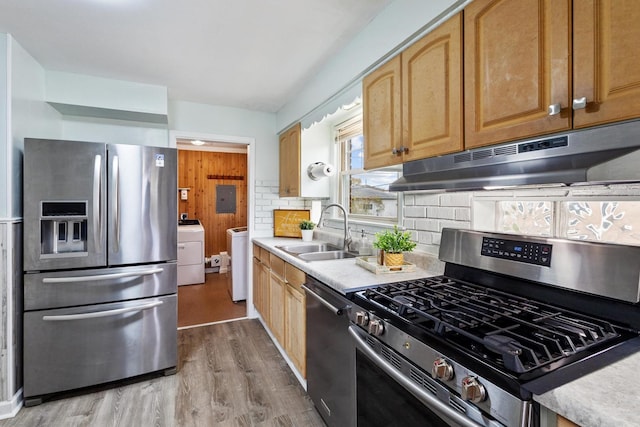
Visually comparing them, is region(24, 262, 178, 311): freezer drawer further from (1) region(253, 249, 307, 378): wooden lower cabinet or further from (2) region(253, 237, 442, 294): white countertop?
(2) region(253, 237, 442, 294): white countertop

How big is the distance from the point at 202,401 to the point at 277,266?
1.00 m

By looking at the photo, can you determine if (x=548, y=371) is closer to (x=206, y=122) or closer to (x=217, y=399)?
(x=217, y=399)

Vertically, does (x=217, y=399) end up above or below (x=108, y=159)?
below

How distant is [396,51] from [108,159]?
196 centimetres

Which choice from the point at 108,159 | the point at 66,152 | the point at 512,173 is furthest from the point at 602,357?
the point at 66,152

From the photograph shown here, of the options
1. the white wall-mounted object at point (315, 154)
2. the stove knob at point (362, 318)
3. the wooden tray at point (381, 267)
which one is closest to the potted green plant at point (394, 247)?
the wooden tray at point (381, 267)

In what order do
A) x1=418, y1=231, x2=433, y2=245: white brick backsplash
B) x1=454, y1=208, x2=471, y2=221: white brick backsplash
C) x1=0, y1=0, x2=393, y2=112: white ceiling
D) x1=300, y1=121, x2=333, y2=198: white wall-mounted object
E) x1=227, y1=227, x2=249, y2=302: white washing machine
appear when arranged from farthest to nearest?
x1=227, y1=227, x2=249, y2=302: white washing machine
x1=300, y1=121, x2=333, y2=198: white wall-mounted object
x1=418, y1=231, x2=433, y2=245: white brick backsplash
x1=0, y1=0, x2=393, y2=112: white ceiling
x1=454, y1=208, x2=471, y2=221: white brick backsplash

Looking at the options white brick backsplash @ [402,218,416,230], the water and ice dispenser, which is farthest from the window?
the water and ice dispenser

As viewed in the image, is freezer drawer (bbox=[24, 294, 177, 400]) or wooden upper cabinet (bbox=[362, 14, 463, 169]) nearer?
wooden upper cabinet (bbox=[362, 14, 463, 169])

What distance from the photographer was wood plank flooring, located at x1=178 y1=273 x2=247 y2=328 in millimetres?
3396

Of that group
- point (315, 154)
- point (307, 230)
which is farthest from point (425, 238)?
point (315, 154)

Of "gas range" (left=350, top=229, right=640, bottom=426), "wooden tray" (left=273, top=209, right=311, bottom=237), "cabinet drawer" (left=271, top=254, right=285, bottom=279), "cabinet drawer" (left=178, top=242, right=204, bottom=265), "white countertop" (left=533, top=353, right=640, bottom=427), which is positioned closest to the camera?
"white countertop" (left=533, top=353, right=640, bottom=427)

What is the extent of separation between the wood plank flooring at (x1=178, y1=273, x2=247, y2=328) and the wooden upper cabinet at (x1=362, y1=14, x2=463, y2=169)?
259 cm

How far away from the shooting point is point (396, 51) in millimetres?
1604
